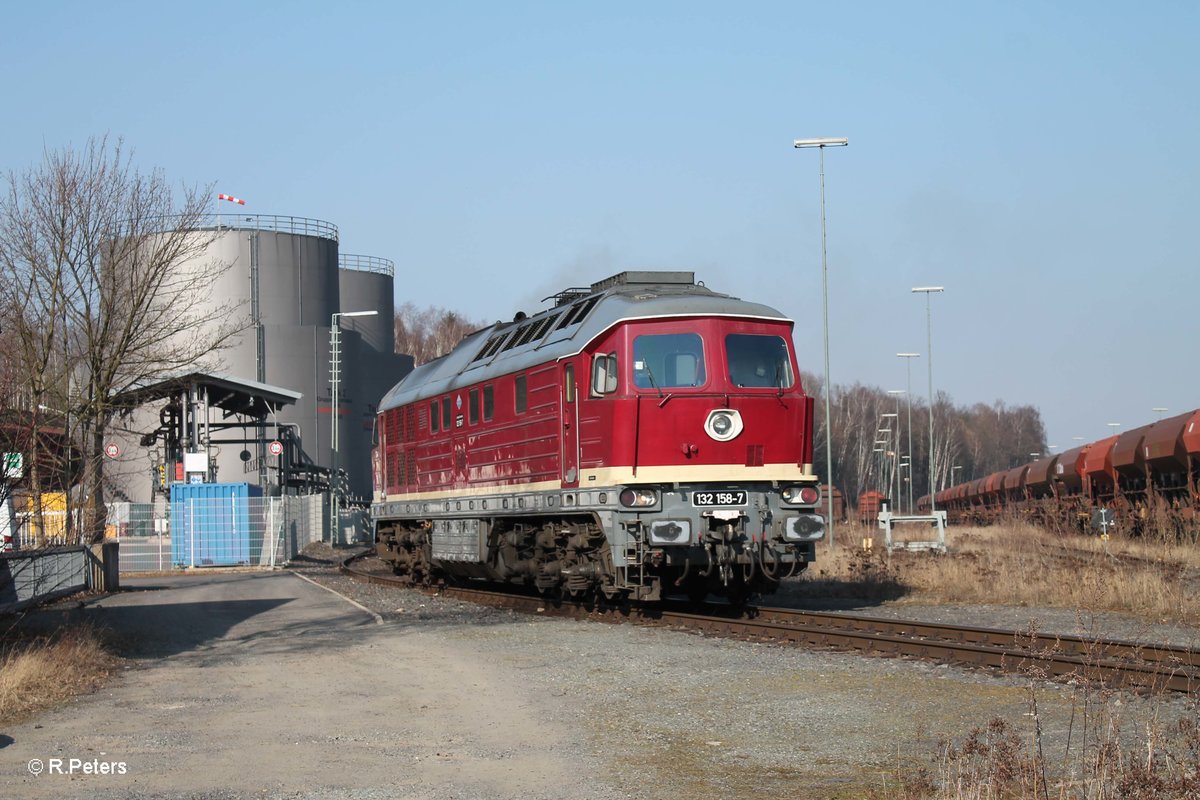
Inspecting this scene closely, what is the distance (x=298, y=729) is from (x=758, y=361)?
8524mm

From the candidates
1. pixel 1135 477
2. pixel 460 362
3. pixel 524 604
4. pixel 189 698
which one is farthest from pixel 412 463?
pixel 1135 477

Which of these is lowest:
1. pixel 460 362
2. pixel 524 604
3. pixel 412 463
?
pixel 524 604

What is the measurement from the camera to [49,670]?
12.4m

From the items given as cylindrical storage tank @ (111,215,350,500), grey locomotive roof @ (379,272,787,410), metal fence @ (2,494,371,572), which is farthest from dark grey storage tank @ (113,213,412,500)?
grey locomotive roof @ (379,272,787,410)

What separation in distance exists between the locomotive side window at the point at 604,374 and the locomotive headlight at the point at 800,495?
259cm

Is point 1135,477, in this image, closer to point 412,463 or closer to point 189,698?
point 412,463

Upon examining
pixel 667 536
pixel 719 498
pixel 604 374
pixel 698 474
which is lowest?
pixel 667 536

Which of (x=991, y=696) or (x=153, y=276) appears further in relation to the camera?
(x=153, y=276)

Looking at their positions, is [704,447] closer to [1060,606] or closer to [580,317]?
[580,317]

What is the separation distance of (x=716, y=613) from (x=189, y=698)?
8.39 meters

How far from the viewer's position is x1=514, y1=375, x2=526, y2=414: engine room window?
18645mm

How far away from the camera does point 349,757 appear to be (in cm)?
901

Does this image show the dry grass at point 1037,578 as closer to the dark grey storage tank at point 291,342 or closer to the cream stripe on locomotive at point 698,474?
the cream stripe on locomotive at point 698,474

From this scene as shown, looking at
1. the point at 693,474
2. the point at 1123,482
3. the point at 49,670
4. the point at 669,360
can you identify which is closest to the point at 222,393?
the point at 1123,482
